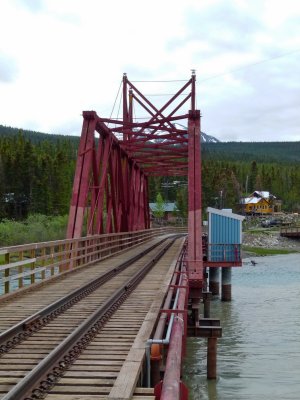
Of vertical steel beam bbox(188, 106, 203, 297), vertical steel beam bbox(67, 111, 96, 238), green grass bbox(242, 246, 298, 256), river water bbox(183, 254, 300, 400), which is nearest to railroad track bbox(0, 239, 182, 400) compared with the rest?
river water bbox(183, 254, 300, 400)

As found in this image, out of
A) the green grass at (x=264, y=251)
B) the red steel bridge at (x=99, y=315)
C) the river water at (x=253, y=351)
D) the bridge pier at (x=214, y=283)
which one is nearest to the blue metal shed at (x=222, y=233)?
the red steel bridge at (x=99, y=315)

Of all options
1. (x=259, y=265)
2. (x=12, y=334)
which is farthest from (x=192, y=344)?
(x=259, y=265)

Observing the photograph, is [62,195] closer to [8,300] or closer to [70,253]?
[70,253]

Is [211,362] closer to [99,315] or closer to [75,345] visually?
[99,315]

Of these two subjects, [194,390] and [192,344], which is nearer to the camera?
[194,390]

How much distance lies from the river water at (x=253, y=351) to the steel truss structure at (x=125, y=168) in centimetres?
271

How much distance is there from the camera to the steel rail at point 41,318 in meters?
9.11

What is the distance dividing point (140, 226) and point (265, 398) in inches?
1338

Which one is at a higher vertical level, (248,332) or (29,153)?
(29,153)

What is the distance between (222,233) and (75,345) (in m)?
24.0

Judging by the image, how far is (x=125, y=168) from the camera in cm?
3631

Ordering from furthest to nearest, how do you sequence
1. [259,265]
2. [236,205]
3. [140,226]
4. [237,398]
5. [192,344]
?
[236,205]
[259,265]
[140,226]
[192,344]
[237,398]

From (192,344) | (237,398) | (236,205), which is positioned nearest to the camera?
(237,398)

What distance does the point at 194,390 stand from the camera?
13906mm
